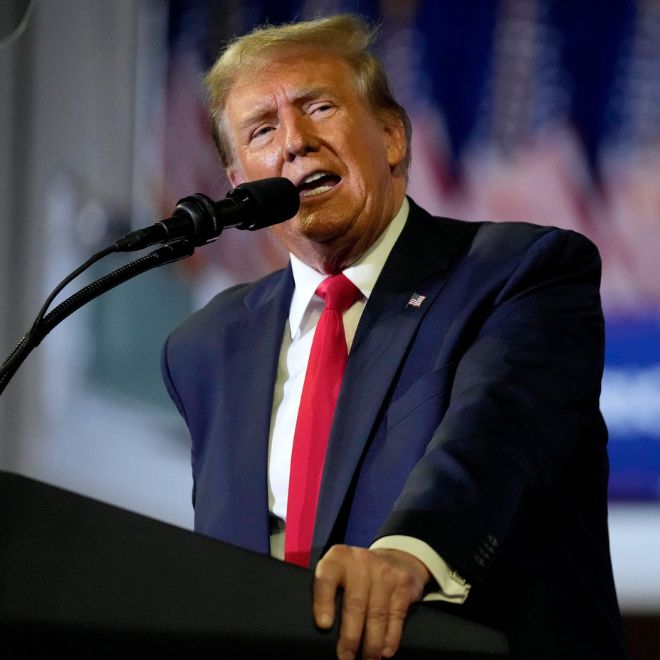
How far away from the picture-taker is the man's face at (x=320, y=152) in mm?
1838

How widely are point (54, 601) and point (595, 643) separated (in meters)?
0.79

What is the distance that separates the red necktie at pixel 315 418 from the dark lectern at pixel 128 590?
2.29 ft

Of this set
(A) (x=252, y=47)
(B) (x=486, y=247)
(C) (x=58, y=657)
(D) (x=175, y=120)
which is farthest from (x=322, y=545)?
(D) (x=175, y=120)

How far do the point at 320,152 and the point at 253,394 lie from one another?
0.40 meters

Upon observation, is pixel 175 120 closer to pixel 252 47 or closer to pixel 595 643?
pixel 252 47

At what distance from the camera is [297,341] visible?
1844 mm

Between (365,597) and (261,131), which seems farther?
(261,131)

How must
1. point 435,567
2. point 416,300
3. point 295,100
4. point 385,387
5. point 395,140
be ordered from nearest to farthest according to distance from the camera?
point 435,567, point 385,387, point 416,300, point 295,100, point 395,140

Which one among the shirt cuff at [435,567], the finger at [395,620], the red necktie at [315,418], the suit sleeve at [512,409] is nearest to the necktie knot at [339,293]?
the red necktie at [315,418]

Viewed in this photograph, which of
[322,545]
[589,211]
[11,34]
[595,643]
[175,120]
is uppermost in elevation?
[11,34]

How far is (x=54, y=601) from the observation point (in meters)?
0.79

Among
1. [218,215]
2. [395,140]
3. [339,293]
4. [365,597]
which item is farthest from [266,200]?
[395,140]

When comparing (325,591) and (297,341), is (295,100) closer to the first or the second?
(297,341)

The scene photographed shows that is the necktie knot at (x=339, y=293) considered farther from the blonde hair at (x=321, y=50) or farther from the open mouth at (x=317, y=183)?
the blonde hair at (x=321, y=50)
